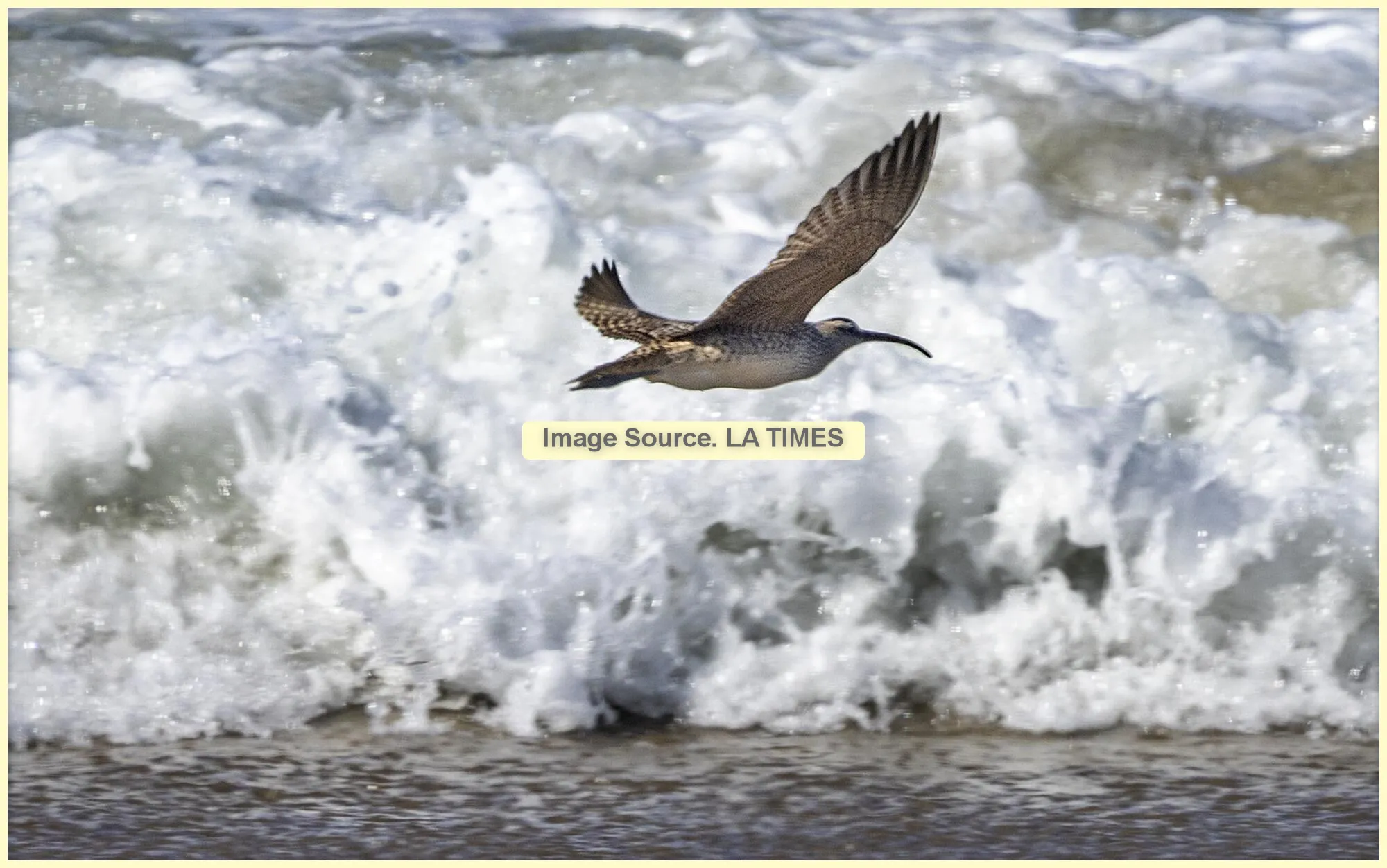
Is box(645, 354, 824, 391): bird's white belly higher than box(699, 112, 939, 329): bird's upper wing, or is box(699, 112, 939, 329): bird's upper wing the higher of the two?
box(699, 112, 939, 329): bird's upper wing

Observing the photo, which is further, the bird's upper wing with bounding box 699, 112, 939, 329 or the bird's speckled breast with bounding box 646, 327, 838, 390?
the bird's speckled breast with bounding box 646, 327, 838, 390

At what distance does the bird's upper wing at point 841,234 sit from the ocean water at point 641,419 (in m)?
0.86

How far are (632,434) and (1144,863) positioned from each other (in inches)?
68.4

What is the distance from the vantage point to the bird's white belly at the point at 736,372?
3.82m

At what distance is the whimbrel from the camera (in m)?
3.63

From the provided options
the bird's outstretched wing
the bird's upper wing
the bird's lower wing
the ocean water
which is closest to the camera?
the bird's upper wing

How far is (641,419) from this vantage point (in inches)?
185

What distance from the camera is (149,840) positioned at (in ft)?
11.6

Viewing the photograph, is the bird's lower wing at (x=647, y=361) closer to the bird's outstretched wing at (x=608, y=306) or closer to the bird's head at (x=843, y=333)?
the bird's outstretched wing at (x=608, y=306)

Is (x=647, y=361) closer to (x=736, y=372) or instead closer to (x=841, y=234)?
(x=736, y=372)

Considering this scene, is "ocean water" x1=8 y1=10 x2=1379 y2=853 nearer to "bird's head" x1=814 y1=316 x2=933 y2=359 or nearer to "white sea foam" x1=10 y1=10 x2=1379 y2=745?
"white sea foam" x1=10 y1=10 x2=1379 y2=745

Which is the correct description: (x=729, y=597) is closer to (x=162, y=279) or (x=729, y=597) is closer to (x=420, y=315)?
(x=420, y=315)

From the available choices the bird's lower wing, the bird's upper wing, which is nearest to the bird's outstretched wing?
the bird's lower wing

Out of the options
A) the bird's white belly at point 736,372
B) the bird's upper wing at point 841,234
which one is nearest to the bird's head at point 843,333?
the bird's white belly at point 736,372
